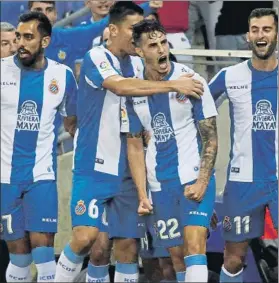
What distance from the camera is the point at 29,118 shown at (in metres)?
9.78

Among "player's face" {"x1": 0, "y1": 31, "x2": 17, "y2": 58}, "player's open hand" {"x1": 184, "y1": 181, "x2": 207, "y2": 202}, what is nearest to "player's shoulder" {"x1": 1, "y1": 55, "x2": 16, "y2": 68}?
"player's face" {"x1": 0, "y1": 31, "x2": 17, "y2": 58}

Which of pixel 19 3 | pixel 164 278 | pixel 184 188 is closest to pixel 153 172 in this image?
pixel 184 188

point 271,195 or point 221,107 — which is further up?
point 221,107

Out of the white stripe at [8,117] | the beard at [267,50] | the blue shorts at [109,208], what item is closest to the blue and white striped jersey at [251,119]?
the beard at [267,50]

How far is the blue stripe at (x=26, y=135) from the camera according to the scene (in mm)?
9766

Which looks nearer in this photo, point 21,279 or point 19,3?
point 21,279

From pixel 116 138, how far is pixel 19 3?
7.57ft

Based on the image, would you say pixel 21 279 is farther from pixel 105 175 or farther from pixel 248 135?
pixel 248 135

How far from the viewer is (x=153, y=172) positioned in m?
9.34

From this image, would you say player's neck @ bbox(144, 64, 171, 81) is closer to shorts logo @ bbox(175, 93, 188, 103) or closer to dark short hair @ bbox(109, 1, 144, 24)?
shorts logo @ bbox(175, 93, 188, 103)

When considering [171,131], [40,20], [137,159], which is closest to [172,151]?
[171,131]

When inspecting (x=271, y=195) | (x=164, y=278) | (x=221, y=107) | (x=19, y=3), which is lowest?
(x=164, y=278)

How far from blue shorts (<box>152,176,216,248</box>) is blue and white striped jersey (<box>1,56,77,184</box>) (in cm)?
93

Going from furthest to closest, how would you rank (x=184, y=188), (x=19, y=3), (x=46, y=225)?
1. (x=19, y=3)
2. (x=46, y=225)
3. (x=184, y=188)
